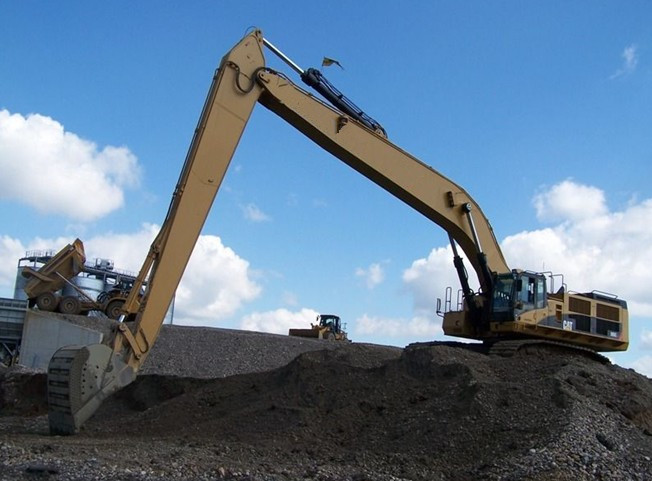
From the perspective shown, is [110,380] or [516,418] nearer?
[516,418]

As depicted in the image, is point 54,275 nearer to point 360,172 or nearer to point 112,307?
point 112,307

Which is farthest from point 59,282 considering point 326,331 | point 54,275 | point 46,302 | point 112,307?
point 326,331

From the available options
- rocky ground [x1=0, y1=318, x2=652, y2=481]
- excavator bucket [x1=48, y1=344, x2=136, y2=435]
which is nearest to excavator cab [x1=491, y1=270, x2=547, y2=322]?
rocky ground [x1=0, y1=318, x2=652, y2=481]

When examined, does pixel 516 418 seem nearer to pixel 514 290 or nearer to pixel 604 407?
pixel 604 407

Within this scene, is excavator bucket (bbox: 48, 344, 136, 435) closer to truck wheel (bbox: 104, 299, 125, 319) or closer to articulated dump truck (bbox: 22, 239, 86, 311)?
articulated dump truck (bbox: 22, 239, 86, 311)

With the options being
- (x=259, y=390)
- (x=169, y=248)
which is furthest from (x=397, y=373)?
(x=169, y=248)

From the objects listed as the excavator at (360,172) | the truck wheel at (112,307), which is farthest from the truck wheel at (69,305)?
the excavator at (360,172)

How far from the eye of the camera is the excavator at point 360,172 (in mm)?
11195

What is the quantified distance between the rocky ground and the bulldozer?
21.7m

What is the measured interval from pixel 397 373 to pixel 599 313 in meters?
6.52

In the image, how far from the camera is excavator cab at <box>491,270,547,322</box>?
1510 cm

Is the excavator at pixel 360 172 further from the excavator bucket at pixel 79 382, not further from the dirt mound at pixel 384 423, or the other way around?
the dirt mound at pixel 384 423

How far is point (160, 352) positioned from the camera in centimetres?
2580

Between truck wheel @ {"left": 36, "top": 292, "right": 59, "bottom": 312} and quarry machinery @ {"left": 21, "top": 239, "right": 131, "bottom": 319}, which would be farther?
truck wheel @ {"left": 36, "top": 292, "right": 59, "bottom": 312}
